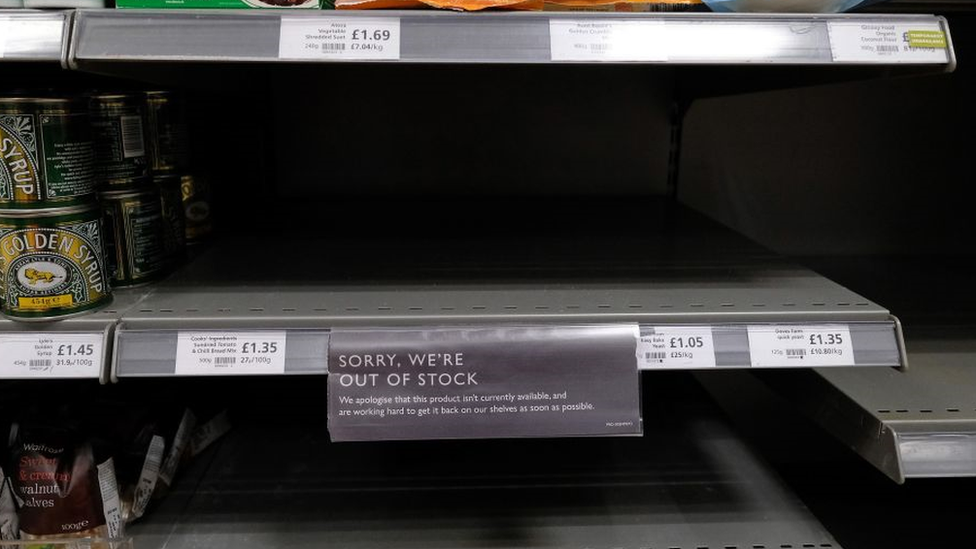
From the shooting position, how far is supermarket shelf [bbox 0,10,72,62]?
0.73 metres

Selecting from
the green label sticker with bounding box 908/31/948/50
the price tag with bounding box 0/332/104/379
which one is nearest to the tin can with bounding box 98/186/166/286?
the price tag with bounding box 0/332/104/379

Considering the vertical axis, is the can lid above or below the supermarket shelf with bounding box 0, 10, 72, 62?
below

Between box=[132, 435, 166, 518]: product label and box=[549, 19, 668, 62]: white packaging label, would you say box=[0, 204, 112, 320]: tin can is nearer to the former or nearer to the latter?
box=[132, 435, 166, 518]: product label

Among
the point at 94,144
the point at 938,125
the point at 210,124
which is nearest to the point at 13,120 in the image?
the point at 94,144

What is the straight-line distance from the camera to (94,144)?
863 millimetres

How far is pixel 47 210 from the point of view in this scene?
78 centimetres

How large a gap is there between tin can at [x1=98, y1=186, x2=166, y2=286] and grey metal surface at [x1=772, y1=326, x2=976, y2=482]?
0.94m

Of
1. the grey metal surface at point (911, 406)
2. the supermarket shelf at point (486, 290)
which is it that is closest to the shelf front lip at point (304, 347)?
the supermarket shelf at point (486, 290)

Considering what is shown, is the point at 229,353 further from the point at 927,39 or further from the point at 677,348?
the point at 927,39

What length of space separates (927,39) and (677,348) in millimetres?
430

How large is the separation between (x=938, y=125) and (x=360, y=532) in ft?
4.87

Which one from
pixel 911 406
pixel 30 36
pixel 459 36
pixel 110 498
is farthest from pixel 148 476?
pixel 911 406

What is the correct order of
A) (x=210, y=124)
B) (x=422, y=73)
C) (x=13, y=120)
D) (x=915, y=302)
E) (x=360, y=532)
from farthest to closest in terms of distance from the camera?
(x=422, y=73), (x=210, y=124), (x=915, y=302), (x=360, y=532), (x=13, y=120)

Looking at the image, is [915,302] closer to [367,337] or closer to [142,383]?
[367,337]
